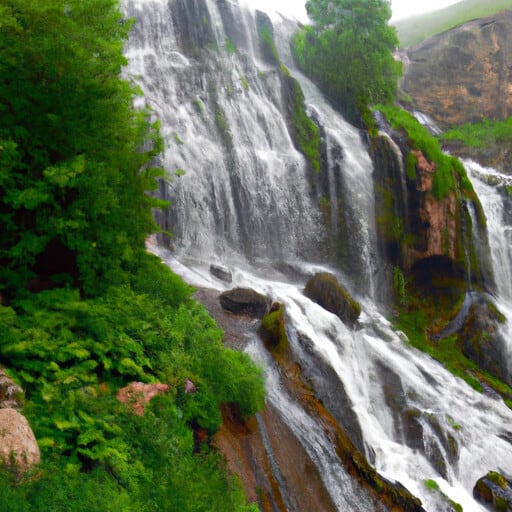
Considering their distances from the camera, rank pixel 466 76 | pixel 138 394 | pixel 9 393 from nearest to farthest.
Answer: pixel 9 393 < pixel 138 394 < pixel 466 76

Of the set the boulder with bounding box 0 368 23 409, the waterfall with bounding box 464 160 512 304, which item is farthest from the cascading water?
the boulder with bounding box 0 368 23 409

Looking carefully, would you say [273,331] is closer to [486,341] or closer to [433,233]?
[486,341]

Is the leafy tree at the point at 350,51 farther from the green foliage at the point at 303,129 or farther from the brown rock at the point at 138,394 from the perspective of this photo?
the brown rock at the point at 138,394

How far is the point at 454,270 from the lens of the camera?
78.8 ft

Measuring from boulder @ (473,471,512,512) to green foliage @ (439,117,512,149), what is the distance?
25.7 metres

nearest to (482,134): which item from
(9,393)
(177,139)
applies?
(177,139)

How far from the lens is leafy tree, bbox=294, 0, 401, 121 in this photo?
31000 mm

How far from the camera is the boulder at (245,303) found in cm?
1344

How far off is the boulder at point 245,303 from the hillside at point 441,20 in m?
48.6

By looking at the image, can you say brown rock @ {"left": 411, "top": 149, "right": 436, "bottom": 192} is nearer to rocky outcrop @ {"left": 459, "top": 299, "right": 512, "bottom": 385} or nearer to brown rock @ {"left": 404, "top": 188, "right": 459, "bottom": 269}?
brown rock @ {"left": 404, "top": 188, "right": 459, "bottom": 269}

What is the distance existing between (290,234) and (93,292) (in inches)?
581

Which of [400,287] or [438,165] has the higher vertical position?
[438,165]

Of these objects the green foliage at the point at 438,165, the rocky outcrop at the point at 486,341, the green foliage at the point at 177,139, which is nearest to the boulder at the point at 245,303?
the green foliage at the point at 177,139

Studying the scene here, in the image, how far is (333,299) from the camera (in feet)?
54.9
